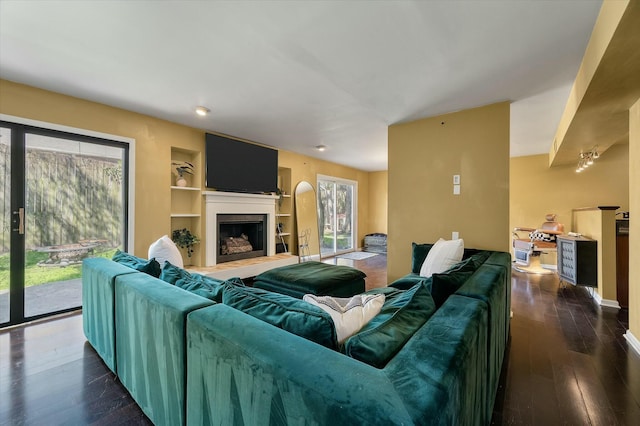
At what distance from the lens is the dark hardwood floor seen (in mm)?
1598

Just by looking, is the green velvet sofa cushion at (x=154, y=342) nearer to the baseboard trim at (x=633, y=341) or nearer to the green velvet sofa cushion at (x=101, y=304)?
the green velvet sofa cushion at (x=101, y=304)

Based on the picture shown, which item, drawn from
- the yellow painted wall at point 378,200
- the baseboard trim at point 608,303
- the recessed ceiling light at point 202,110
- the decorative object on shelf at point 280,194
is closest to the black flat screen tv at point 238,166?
the decorative object on shelf at point 280,194

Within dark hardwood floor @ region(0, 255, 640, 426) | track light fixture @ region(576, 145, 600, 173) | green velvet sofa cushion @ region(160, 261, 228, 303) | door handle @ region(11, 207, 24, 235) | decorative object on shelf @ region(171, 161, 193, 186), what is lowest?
dark hardwood floor @ region(0, 255, 640, 426)

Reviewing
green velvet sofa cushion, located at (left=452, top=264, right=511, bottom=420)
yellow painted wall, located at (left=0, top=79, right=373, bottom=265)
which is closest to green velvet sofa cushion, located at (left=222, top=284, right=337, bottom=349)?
green velvet sofa cushion, located at (left=452, top=264, right=511, bottom=420)

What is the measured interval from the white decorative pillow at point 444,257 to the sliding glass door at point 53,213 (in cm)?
366

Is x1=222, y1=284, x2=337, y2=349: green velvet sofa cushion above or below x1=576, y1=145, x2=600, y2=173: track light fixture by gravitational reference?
below

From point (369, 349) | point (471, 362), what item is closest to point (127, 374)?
point (369, 349)

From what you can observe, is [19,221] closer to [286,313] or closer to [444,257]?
[286,313]

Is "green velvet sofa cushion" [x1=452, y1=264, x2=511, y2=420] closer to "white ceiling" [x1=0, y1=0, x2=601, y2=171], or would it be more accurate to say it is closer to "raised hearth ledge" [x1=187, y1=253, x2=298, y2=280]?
"white ceiling" [x1=0, y1=0, x2=601, y2=171]

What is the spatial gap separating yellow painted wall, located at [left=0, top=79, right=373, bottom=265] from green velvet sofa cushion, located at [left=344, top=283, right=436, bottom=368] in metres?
3.51

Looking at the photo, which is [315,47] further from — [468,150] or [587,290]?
[587,290]

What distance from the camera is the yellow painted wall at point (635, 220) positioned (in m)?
2.36

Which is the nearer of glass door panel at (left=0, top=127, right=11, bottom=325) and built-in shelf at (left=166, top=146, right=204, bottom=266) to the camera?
glass door panel at (left=0, top=127, right=11, bottom=325)

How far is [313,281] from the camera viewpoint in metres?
2.77
